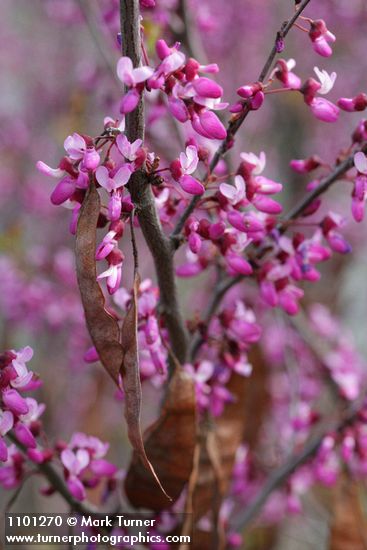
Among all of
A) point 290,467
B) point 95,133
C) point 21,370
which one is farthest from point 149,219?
point 95,133

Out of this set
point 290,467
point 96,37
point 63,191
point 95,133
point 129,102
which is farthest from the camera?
point 95,133

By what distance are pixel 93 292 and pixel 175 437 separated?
43cm

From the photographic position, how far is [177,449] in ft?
4.31

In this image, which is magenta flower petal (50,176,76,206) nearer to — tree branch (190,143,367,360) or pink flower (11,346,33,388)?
pink flower (11,346,33,388)

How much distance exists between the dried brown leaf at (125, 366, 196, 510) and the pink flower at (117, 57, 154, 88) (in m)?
0.60

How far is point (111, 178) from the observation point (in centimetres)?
100

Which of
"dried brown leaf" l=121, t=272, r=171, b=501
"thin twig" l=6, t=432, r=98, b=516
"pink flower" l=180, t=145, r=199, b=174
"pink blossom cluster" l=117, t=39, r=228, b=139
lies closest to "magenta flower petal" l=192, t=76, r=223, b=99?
"pink blossom cluster" l=117, t=39, r=228, b=139

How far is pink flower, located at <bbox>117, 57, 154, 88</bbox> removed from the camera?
92 cm

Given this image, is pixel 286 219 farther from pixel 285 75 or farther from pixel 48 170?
pixel 48 170

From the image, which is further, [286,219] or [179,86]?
[286,219]

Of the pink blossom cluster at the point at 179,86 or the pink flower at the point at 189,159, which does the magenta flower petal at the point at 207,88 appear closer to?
the pink blossom cluster at the point at 179,86

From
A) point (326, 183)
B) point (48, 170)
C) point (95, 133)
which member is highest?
point (48, 170)

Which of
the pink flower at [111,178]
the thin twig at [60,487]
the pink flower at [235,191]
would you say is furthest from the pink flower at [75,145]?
the thin twig at [60,487]

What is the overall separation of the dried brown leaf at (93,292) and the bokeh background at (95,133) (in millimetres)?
731
